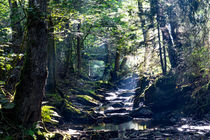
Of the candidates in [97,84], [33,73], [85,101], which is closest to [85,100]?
[85,101]

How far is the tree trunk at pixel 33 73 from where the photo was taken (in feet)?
16.6

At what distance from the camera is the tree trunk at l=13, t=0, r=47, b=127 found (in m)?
5.05

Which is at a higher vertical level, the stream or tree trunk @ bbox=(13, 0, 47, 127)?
tree trunk @ bbox=(13, 0, 47, 127)

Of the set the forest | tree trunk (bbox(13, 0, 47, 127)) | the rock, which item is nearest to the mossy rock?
the forest

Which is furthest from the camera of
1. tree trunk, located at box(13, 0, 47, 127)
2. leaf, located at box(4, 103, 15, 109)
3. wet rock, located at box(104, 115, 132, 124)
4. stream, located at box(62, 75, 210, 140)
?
wet rock, located at box(104, 115, 132, 124)

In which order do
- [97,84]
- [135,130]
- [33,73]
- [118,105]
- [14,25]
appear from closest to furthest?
[33,73] < [135,130] < [14,25] < [118,105] < [97,84]

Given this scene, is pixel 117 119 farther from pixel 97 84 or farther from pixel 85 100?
pixel 97 84

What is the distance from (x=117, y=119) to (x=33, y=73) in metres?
8.50

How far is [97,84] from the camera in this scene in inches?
863

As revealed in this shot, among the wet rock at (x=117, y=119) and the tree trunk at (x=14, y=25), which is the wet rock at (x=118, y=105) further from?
the tree trunk at (x=14, y=25)

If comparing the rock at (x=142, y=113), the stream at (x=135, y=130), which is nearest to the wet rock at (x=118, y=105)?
the stream at (x=135, y=130)

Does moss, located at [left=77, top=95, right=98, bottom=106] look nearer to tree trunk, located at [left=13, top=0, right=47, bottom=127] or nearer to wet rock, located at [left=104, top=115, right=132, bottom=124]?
wet rock, located at [left=104, top=115, right=132, bottom=124]

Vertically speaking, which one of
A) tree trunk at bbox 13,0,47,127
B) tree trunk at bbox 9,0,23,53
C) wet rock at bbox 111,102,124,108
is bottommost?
wet rock at bbox 111,102,124,108

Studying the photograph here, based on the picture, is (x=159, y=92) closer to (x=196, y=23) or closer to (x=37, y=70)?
(x=196, y=23)
